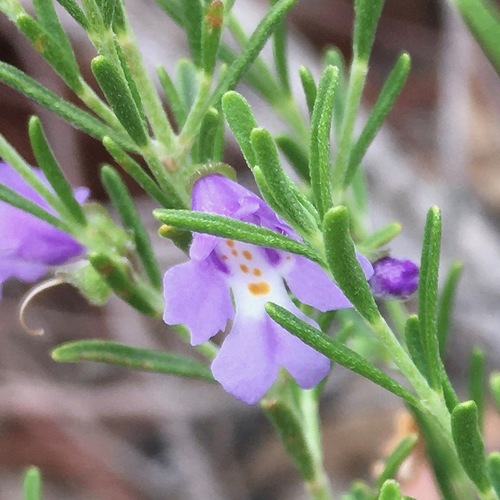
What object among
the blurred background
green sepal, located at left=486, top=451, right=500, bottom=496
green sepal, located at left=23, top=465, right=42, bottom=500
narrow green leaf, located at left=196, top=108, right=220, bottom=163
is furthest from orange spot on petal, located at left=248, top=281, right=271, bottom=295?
the blurred background

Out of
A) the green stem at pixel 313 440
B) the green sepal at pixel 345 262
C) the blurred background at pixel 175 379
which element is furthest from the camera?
the blurred background at pixel 175 379

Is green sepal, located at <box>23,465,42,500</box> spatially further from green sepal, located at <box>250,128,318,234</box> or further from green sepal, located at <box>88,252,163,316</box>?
green sepal, located at <box>250,128,318,234</box>

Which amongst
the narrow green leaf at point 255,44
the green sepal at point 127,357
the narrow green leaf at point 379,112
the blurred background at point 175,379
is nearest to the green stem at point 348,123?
the narrow green leaf at point 379,112

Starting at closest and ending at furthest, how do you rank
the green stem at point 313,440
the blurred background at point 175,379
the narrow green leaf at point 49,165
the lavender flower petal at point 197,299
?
the lavender flower petal at point 197,299 < the narrow green leaf at point 49,165 < the green stem at point 313,440 < the blurred background at point 175,379

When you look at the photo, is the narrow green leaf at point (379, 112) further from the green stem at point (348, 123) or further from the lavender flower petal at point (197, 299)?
the lavender flower petal at point (197, 299)

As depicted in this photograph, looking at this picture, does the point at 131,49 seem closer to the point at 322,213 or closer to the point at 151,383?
→ the point at 322,213

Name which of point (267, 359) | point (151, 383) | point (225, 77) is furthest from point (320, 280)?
point (151, 383)

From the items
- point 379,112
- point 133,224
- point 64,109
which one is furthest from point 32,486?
point 379,112

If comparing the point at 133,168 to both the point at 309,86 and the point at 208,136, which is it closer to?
the point at 208,136
